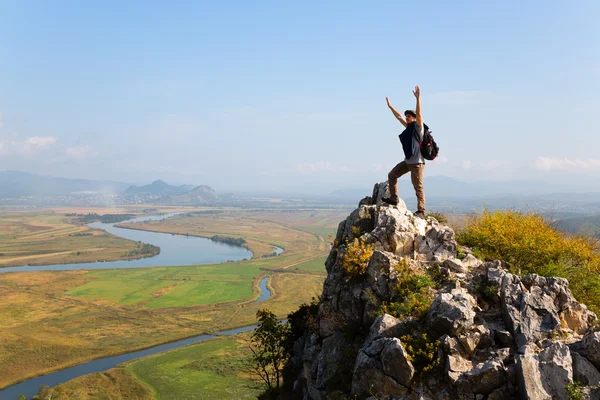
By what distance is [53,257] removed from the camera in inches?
6673

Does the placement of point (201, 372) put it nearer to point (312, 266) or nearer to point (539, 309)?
point (539, 309)

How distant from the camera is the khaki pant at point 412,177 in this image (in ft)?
58.6

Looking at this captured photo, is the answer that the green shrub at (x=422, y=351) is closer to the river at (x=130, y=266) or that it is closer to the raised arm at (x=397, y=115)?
the raised arm at (x=397, y=115)

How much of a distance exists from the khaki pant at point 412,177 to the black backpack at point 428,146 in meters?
0.67

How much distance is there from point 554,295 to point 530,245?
675 cm

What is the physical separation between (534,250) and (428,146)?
25.8ft

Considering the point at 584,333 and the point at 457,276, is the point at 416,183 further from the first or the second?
the point at 584,333

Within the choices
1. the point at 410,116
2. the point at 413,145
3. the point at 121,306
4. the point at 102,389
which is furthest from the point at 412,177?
the point at 121,306

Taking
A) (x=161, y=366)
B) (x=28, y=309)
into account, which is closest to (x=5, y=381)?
(x=161, y=366)

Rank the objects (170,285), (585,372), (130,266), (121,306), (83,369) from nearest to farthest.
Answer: (585,372) < (83,369) < (121,306) < (170,285) < (130,266)

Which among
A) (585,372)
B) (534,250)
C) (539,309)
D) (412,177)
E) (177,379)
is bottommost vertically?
(177,379)

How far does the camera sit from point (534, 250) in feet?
61.2

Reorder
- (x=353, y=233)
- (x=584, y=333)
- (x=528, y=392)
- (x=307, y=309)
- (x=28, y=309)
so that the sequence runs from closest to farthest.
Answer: (x=528, y=392) < (x=584, y=333) < (x=353, y=233) < (x=307, y=309) < (x=28, y=309)

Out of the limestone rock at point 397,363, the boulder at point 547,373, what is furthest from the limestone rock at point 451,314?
the boulder at point 547,373
